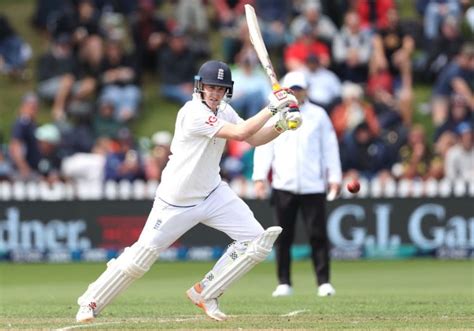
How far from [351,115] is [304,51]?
4.81 ft

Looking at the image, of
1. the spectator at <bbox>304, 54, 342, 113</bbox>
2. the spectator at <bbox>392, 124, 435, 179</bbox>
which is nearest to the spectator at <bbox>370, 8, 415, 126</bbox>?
the spectator at <bbox>304, 54, 342, 113</bbox>

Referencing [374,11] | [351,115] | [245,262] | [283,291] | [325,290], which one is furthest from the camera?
[374,11]

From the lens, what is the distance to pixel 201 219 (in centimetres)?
1025

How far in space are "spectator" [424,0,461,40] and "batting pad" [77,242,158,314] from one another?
1362cm

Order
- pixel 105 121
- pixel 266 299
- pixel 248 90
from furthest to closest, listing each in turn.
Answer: pixel 105 121, pixel 248 90, pixel 266 299

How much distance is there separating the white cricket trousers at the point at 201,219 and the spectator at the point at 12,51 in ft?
44.7

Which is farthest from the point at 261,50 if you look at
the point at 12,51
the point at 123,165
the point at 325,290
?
the point at 12,51

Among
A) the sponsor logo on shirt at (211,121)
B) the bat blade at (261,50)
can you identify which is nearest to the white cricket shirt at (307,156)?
the bat blade at (261,50)

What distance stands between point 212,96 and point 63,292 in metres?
4.86

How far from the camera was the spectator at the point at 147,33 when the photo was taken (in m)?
23.1

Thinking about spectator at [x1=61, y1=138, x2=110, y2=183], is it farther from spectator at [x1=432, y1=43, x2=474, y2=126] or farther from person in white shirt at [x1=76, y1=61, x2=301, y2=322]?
person in white shirt at [x1=76, y1=61, x2=301, y2=322]

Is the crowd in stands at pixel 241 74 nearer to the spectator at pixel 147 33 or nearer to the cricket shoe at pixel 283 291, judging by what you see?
the spectator at pixel 147 33

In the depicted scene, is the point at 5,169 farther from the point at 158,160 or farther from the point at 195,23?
the point at 195,23

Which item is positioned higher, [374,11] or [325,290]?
[374,11]
